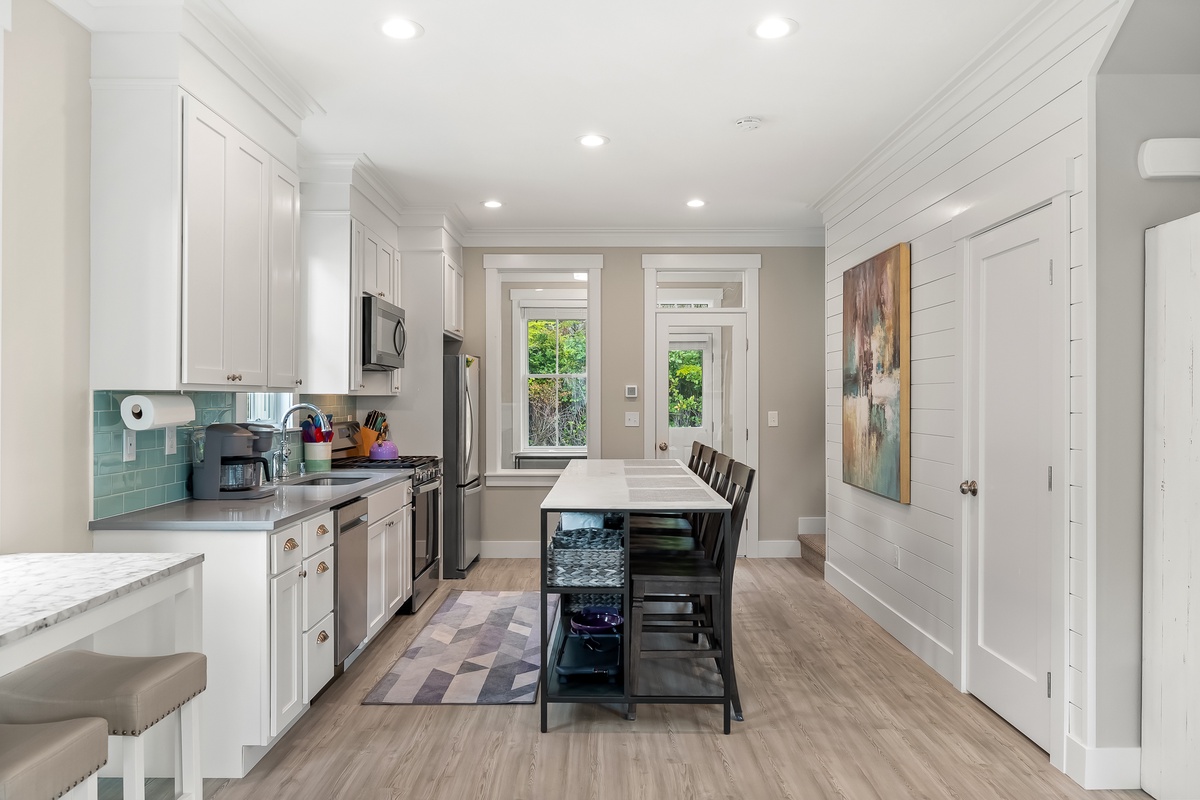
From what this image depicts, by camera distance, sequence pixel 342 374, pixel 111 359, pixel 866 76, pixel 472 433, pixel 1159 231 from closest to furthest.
Answer: pixel 1159 231 → pixel 111 359 → pixel 866 76 → pixel 342 374 → pixel 472 433

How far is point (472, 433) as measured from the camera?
18.0 ft

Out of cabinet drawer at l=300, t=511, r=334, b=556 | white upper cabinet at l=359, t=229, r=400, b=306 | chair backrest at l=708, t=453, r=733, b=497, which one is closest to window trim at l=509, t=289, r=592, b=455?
white upper cabinet at l=359, t=229, r=400, b=306

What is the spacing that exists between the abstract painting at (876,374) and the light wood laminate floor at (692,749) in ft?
3.39

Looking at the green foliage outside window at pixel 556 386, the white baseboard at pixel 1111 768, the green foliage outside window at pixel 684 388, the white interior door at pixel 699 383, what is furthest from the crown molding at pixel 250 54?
the white baseboard at pixel 1111 768

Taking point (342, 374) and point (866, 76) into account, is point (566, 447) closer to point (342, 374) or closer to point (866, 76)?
point (342, 374)

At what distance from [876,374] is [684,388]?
2.19 m

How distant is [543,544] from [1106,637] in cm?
188

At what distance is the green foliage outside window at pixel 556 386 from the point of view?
6.31 m

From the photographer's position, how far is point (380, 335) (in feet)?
14.4

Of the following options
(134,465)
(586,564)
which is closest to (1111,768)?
(586,564)

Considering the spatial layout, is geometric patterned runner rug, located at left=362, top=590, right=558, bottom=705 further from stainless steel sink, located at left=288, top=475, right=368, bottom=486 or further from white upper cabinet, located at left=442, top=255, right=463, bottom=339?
white upper cabinet, located at left=442, top=255, right=463, bottom=339

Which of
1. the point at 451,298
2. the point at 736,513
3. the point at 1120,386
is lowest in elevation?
the point at 736,513

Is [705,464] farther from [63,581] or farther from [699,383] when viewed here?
[63,581]

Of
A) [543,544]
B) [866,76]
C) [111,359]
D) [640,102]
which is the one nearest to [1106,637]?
[543,544]
